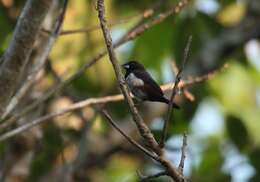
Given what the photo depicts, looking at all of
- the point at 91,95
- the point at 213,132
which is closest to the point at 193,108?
the point at 91,95

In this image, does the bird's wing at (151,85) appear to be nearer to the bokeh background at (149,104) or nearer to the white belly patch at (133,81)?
the white belly patch at (133,81)

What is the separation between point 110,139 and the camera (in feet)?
20.0

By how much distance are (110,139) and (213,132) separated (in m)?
1.75

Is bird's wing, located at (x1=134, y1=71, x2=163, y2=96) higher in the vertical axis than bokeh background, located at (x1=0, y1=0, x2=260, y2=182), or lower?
higher

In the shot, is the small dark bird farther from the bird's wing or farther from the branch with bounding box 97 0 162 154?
the branch with bounding box 97 0 162 154

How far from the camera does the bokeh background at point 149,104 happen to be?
525 cm

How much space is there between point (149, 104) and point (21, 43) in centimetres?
264

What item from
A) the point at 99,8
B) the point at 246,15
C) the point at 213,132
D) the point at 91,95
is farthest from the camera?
the point at 213,132

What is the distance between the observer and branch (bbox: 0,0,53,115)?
348 centimetres

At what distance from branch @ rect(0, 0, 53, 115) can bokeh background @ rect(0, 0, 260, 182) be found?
1.31m

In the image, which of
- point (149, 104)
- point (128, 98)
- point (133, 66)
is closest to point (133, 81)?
point (133, 66)

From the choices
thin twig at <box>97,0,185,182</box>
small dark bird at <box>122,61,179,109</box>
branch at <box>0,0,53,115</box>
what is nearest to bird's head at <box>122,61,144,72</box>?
small dark bird at <box>122,61,179,109</box>

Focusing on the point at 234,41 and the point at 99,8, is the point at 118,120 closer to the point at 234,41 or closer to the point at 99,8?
the point at 234,41

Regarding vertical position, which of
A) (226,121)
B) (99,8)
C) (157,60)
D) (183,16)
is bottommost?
(226,121)
